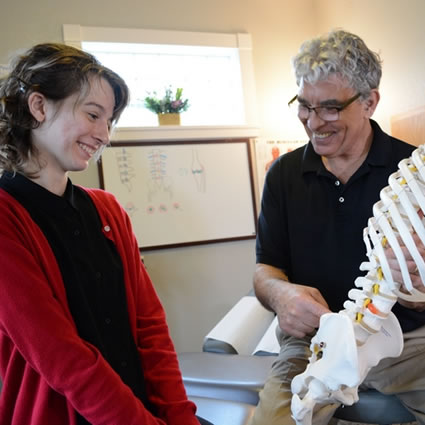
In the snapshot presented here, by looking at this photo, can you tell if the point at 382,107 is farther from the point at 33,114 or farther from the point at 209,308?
Answer: the point at 33,114

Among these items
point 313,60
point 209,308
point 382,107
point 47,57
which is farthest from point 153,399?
point 382,107

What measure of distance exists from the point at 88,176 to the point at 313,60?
5.62ft

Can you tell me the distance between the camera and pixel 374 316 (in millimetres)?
736

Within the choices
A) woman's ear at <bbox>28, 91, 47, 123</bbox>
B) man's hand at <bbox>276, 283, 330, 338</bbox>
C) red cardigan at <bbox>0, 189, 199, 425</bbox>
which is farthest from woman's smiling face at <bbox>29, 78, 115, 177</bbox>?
man's hand at <bbox>276, 283, 330, 338</bbox>

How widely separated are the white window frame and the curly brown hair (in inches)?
63.6

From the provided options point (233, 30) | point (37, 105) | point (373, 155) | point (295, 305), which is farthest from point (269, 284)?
point (233, 30)

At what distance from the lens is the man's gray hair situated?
47.2 inches

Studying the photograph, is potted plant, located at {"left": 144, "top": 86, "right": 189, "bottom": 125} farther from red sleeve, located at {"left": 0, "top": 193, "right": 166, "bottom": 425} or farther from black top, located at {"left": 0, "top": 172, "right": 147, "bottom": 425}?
red sleeve, located at {"left": 0, "top": 193, "right": 166, "bottom": 425}

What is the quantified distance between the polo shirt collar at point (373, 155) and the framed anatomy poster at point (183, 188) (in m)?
1.35

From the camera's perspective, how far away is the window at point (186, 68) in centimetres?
251

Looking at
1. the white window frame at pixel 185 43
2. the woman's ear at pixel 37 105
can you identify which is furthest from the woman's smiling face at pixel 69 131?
the white window frame at pixel 185 43

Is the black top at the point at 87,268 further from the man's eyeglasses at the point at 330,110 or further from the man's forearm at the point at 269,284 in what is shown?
the man's eyeglasses at the point at 330,110

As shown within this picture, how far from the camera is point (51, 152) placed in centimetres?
85

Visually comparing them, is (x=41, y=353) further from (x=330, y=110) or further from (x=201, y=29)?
(x=201, y=29)
